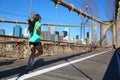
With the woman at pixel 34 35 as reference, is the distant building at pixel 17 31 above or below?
above

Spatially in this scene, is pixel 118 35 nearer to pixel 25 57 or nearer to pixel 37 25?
pixel 25 57

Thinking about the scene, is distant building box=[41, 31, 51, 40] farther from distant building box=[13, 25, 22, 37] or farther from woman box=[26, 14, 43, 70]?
woman box=[26, 14, 43, 70]

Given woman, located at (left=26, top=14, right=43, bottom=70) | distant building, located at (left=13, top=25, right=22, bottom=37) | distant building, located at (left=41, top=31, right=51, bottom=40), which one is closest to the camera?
woman, located at (left=26, top=14, right=43, bottom=70)

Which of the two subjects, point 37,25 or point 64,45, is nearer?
point 37,25

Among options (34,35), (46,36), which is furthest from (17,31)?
(34,35)

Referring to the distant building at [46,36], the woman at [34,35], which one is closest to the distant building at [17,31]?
the distant building at [46,36]

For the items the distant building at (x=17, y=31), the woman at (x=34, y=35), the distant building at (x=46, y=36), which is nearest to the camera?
the woman at (x=34, y=35)

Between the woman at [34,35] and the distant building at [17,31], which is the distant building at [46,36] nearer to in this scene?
the distant building at [17,31]

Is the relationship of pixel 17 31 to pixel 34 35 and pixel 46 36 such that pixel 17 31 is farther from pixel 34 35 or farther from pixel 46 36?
pixel 34 35

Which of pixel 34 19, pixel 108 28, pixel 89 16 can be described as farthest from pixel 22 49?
pixel 108 28

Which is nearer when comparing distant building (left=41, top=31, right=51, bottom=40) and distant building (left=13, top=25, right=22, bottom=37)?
distant building (left=13, top=25, right=22, bottom=37)

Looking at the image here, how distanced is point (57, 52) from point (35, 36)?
12.6 metres

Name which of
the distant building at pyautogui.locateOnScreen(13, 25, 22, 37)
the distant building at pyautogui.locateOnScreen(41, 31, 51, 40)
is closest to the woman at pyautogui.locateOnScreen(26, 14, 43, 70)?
the distant building at pyautogui.locateOnScreen(13, 25, 22, 37)

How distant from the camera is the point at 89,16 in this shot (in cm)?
5769
